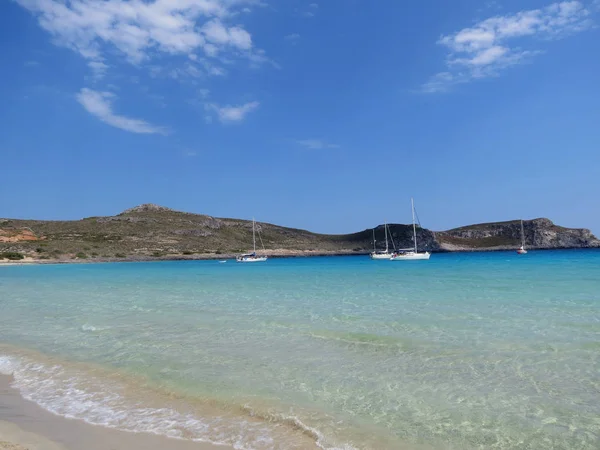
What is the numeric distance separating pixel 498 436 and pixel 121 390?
5.41m

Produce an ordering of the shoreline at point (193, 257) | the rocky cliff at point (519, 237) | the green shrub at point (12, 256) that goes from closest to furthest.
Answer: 1. the green shrub at point (12, 256)
2. the shoreline at point (193, 257)
3. the rocky cliff at point (519, 237)

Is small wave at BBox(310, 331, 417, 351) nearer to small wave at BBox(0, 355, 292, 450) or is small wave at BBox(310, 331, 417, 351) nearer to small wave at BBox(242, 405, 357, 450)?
small wave at BBox(242, 405, 357, 450)

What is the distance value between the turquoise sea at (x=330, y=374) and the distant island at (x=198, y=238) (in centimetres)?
7261

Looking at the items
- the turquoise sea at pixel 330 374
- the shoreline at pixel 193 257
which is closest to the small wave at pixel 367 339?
the turquoise sea at pixel 330 374

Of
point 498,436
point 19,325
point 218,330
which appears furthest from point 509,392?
point 19,325

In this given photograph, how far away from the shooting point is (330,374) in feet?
23.4

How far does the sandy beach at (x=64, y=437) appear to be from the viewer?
460 centimetres

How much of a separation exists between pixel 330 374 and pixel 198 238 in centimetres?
10458

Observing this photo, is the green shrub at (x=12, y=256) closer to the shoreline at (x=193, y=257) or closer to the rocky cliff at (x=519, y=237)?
the shoreline at (x=193, y=257)

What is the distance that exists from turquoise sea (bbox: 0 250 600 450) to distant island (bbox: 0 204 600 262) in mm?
72611

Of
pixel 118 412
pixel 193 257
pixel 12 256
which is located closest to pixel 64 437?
pixel 118 412

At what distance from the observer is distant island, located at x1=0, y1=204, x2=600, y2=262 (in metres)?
82.6

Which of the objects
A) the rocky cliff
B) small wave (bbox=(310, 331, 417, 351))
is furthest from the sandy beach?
the rocky cliff

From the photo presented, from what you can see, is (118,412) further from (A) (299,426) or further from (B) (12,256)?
(B) (12,256)
